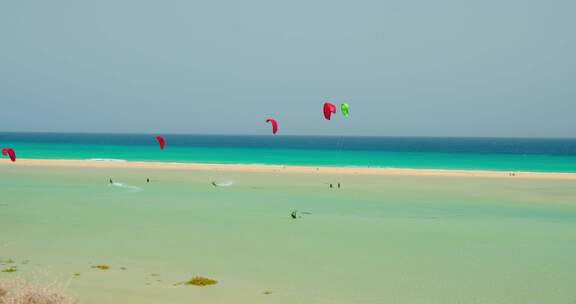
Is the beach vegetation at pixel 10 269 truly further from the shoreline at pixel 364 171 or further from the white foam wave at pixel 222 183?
the shoreline at pixel 364 171

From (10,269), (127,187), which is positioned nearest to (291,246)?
(10,269)

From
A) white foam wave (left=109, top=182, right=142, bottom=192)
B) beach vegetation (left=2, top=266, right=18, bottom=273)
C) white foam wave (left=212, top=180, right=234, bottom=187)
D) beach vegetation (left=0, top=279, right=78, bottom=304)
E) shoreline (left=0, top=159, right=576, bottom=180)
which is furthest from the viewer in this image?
shoreline (left=0, top=159, right=576, bottom=180)

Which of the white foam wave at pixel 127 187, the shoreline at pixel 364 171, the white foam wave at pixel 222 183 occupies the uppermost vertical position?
the white foam wave at pixel 127 187

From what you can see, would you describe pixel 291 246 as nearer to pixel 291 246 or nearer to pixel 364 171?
pixel 291 246

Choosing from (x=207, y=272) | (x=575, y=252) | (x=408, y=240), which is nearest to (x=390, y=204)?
(x=408, y=240)

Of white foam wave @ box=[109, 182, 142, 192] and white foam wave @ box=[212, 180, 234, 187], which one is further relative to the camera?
white foam wave @ box=[212, 180, 234, 187]

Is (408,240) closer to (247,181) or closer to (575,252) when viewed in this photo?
(575,252)

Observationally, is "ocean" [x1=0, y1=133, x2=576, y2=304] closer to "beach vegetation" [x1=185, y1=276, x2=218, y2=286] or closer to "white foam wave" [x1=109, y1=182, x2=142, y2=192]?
"beach vegetation" [x1=185, y1=276, x2=218, y2=286]

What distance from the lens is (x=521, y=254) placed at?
42.1ft

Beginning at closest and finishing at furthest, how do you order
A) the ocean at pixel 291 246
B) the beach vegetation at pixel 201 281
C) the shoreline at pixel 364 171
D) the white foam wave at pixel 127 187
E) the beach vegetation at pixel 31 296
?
1. the beach vegetation at pixel 31 296
2. the ocean at pixel 291 246
3. the beach vegetation at pixel 201 281
4. the white foam wave at pixel 127 187
5. the shoreline at pixel 364 171

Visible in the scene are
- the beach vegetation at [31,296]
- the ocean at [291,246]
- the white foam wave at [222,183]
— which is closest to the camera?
the beach vegetation at [31,296]

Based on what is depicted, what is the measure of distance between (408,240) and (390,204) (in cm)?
829

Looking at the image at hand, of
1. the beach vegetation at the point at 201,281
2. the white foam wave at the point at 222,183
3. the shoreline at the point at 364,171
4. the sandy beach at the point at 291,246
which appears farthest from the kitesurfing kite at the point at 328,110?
the shoreline at the point at 364,171

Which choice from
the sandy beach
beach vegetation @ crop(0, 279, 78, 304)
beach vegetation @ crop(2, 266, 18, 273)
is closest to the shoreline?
the sandy beach
